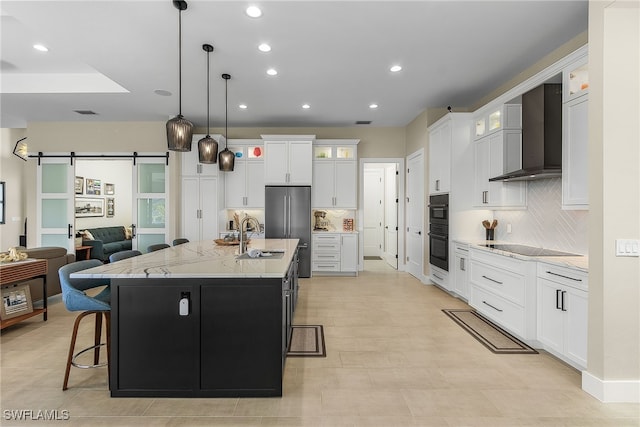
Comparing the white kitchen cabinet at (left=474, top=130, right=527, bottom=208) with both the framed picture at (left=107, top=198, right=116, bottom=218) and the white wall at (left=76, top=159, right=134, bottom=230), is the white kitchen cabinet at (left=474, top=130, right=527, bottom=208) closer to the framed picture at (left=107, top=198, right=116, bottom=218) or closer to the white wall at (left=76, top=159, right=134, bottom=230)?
the white wall at (left=76, top=159, right=134, bottom=230)

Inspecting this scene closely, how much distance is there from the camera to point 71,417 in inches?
78.8

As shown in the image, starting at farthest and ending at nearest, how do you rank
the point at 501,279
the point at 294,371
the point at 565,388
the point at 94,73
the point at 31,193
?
the point at 31,193 < the point at 94,73 < the point at 501,279 < the point at 294,371 < the point at 565,388

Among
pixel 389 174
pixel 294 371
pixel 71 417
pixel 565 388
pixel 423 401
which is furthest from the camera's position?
pixel 389 174

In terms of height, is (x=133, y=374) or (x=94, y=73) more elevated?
(x=94, y=73)

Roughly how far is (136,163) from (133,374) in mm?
5143

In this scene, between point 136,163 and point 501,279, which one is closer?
point 501,279

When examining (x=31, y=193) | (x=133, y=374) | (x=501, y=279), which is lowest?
(x=133, y=374)

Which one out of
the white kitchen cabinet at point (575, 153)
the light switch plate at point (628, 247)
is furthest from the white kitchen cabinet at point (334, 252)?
the light switch plate at point (628, 247)

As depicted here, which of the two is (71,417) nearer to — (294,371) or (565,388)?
(294,371)

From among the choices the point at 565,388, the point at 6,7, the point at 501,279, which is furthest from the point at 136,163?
the point at 565,388

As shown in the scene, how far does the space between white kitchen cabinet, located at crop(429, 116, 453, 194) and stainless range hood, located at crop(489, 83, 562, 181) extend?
4.66ft

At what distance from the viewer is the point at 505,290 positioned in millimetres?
3242

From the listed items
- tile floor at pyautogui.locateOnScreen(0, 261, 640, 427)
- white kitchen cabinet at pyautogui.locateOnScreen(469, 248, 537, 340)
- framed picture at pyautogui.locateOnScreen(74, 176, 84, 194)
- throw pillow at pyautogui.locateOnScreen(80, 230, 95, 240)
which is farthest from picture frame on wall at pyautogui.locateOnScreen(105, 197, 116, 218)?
white kitchen cabinet at pyautogui.locateOnScreen(469, 248, 537, 340)

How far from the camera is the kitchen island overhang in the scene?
2.16 m
